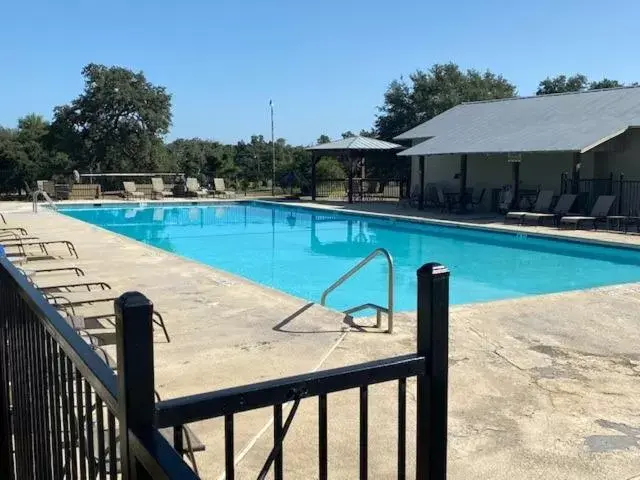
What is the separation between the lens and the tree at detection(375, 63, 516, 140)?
35.0 m

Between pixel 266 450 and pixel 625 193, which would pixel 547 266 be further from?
pixel 266 450

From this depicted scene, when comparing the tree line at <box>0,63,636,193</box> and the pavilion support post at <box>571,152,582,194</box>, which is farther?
the tree line at <box>0,63,636,193</box>

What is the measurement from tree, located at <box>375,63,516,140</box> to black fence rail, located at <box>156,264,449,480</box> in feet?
112

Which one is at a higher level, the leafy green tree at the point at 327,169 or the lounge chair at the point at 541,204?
the leafy green tree at the point at 327,169

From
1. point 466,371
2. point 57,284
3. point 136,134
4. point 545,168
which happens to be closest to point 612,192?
point 545,168

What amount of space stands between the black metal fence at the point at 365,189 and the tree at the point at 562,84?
2196cm

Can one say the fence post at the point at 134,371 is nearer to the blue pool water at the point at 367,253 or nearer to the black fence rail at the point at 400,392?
the black fence rail at the point at 400,392

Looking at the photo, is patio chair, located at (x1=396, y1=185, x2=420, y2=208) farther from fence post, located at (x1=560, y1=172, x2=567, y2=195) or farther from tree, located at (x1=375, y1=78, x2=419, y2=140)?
tree, located at (x1=375, y1=78, x2=419, y2=140)

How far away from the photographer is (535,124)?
838 inches

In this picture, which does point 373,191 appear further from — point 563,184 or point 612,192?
point 612,192

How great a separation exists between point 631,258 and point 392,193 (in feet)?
58.0

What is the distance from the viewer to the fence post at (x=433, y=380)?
1.54 metres

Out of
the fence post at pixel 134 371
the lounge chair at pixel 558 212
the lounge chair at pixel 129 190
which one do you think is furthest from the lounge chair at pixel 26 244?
the lounge chair at pixel 129 190

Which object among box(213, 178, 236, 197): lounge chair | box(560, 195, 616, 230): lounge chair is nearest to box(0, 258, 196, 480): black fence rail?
box(560, 195, 616, 230): lounge chair
